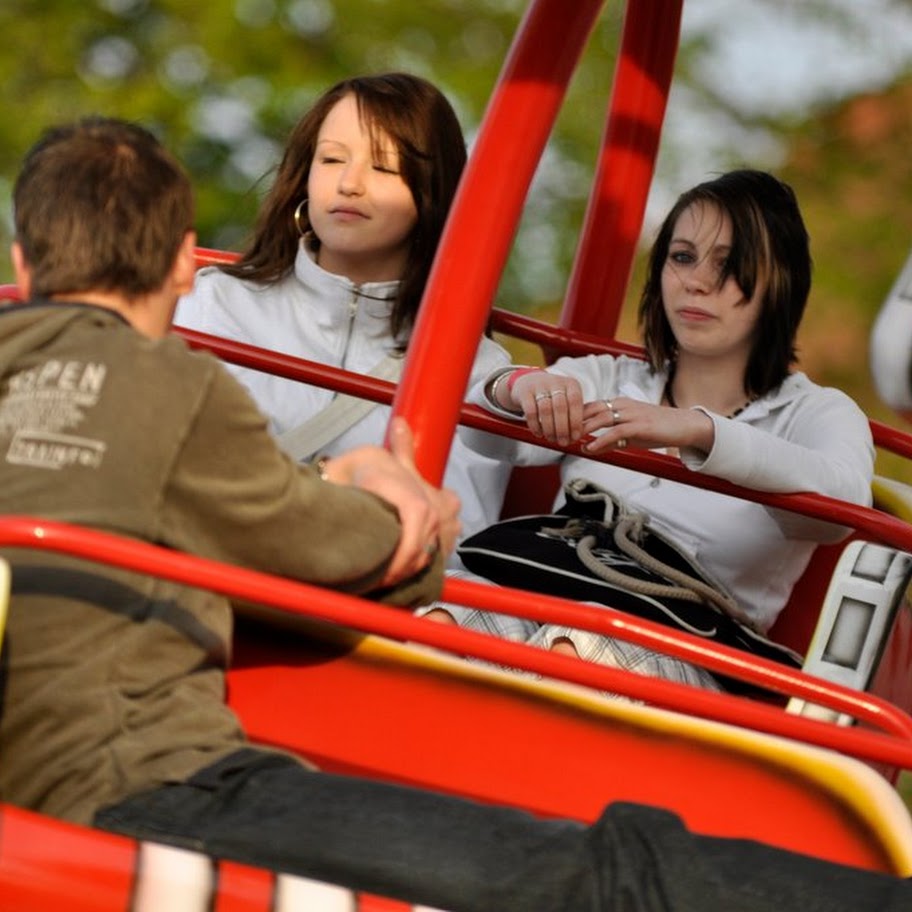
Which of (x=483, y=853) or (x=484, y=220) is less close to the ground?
(x=484, y=220)

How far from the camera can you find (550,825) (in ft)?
5.97

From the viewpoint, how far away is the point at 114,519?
182cm

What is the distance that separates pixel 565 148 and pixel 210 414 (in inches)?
358

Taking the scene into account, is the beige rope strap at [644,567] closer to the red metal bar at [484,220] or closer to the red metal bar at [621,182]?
the red metal bar at [484,220]

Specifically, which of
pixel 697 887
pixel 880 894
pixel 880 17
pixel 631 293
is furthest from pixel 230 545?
pixel 880 17

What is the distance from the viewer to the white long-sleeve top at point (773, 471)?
2.68 metres

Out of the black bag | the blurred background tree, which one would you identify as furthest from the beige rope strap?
the blurred background tree

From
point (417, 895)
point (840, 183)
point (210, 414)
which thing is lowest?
point (417, 895)

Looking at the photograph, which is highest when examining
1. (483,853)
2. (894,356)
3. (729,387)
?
(894,356)

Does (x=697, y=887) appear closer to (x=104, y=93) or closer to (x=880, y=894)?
(x=880, y=894)

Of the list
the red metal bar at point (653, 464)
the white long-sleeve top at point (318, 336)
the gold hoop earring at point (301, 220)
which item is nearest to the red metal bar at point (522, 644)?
the red metal bar at point (653, 464)

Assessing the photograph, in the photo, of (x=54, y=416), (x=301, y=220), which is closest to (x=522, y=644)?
(x=54, y=416)

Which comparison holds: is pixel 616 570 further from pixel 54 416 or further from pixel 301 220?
pixel 54 416

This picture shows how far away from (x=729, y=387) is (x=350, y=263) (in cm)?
57
